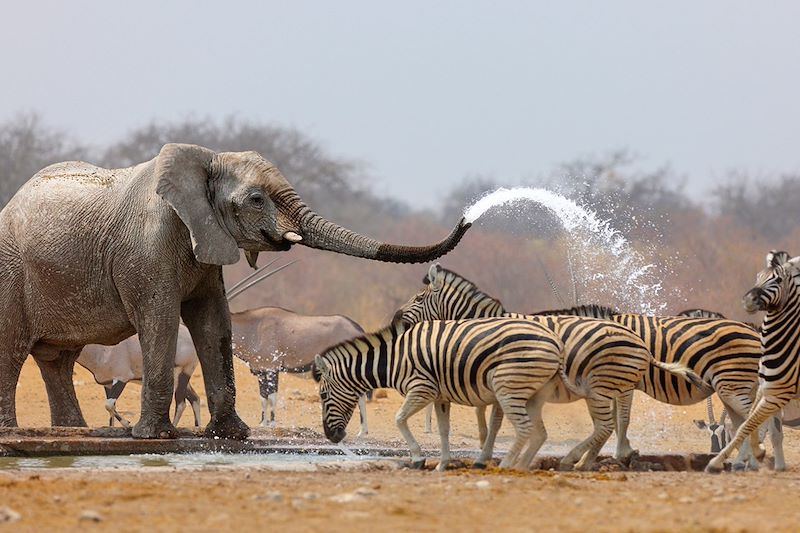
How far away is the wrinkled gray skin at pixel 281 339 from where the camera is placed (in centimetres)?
1903

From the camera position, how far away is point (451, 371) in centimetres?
986

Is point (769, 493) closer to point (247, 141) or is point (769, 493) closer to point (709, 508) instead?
point (709, 508)

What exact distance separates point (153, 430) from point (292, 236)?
1.91 meters

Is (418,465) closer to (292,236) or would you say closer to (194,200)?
(292,236)

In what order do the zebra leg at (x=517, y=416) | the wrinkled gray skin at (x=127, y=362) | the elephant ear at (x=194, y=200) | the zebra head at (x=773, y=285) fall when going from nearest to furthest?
the zebra leg at (x=517, y=416)
the zebra head at (x=773, y=285)
the elephant ear at (x=194, y=200)
the wrinkled gray skin at (x=127, y=362)

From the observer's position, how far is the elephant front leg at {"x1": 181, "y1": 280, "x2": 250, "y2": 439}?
12.2 metres

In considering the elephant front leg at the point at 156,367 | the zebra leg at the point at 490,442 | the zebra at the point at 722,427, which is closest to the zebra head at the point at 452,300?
the zebra at the point at 722,427

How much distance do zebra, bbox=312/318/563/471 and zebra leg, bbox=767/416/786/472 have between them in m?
2.07

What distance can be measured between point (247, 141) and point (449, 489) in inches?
1675

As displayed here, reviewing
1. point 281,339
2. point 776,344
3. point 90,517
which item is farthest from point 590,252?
point 90,517

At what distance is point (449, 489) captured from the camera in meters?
7.82

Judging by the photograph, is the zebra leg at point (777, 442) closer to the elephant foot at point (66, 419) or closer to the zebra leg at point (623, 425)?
the zebra leg at point (623, 425)

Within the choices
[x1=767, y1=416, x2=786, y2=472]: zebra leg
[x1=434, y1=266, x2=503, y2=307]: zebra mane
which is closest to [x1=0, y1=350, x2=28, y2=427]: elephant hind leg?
[x1=434, y1=266, x2=503, y2=307]: zebra mane

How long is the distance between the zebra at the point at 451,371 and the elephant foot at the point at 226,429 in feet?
5.39
